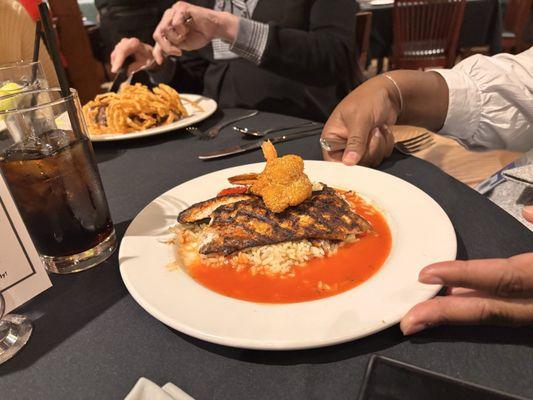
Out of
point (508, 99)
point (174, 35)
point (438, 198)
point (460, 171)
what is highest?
point (174, 35)

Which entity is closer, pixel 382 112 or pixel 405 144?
pixel 382 112

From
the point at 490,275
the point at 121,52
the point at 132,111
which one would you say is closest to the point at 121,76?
the point at 121,52

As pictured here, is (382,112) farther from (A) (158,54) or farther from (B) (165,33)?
(A) (158,54)

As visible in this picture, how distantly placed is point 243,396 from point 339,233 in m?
0.46

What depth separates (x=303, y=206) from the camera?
1024 millimetres

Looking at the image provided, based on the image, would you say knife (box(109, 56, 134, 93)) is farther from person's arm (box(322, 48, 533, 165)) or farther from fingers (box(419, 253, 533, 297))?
fingers (box(419, 253, 533, 297))

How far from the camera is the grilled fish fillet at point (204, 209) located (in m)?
1.04

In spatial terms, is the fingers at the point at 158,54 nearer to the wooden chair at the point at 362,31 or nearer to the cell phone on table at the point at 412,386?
the cell phone on table at the point at 412,386

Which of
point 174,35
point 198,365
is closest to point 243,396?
point 198,365

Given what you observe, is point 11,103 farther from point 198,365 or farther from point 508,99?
point 508,99

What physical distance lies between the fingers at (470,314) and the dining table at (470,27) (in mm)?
5796

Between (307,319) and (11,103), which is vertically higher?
(11,103)

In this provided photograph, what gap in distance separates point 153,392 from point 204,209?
526mm

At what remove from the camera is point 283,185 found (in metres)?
0.99
